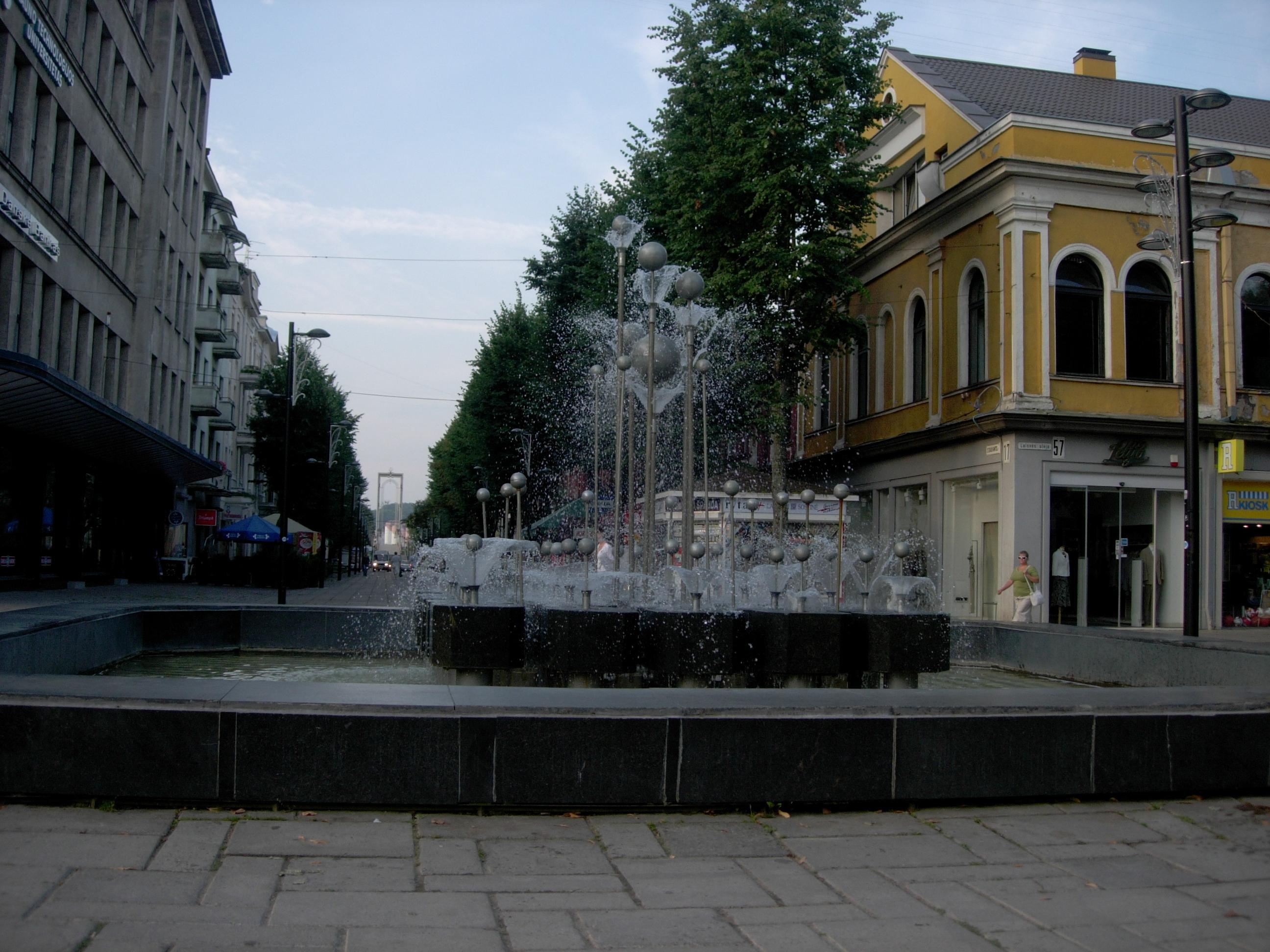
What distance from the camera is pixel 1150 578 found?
79.8 ft

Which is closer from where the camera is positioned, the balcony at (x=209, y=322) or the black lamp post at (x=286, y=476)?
the black lamp post at (x=286, y=476)

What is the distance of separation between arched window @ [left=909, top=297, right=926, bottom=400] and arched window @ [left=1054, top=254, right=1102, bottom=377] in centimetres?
484

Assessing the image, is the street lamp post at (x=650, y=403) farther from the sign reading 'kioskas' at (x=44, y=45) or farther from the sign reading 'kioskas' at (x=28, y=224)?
the sign reading 'kioskas' at (x=44, y=45)

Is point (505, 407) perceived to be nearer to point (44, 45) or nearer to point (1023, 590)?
point (44, 45)

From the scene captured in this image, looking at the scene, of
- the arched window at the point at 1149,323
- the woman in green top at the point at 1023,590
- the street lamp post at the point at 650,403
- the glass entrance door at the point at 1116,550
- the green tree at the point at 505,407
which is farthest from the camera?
the green tree at the point at 505,407

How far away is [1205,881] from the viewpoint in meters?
5.02

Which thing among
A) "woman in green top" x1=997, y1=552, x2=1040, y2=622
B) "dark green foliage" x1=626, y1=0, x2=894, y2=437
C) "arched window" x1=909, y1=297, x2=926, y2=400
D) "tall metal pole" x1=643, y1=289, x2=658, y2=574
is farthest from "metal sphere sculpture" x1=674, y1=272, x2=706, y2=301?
"arched window" x1=909, y1=297, x2=926, y2=400

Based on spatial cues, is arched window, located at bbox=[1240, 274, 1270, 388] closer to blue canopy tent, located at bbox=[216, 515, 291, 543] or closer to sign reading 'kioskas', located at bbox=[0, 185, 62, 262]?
sign reading 'kioskas', located at bbox=[0, 185, 62, 262]

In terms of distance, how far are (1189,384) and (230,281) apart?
167 ft

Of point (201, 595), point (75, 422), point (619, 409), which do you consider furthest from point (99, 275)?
point (619, 409)

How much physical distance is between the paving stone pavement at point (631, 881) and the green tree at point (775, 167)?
21661 mm

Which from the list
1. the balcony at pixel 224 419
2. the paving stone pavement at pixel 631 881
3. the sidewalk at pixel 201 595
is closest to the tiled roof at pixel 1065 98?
the sidewalk at pixel 201 595

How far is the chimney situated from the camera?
111 ft

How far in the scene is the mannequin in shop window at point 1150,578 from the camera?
79.6 feet
